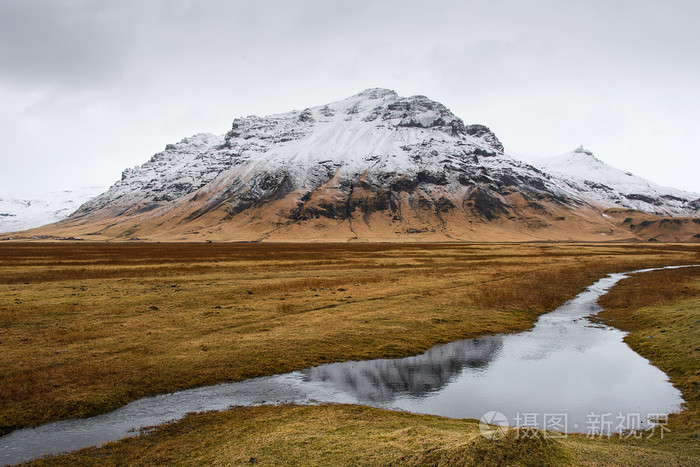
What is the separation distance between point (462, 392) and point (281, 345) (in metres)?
10.2

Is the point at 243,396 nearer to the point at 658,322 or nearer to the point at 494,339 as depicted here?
the point at 494,339

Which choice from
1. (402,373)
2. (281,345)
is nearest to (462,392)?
(402,373)

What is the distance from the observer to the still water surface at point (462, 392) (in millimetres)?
13516

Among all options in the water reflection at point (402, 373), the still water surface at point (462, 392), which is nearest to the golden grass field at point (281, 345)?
the still water surface at point (462, 392)

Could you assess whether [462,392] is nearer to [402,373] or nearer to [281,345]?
[402,373]

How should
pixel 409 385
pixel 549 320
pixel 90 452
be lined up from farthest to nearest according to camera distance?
pixel 549 320 < pixel 409 385 < pixel 90 452

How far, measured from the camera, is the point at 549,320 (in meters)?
31.3

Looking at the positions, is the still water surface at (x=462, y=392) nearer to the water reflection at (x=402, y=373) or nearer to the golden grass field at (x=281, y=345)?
the water reflection at (x=402, y=373)

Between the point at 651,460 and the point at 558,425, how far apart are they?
4.09 metres

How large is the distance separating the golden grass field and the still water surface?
893 mm

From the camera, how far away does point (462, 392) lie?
667 inches

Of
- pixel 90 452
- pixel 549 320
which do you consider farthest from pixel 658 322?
pixel 90 452

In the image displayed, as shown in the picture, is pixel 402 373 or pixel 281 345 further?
pixel 281 345

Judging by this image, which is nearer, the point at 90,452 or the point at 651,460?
the point at 651,460
